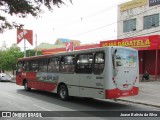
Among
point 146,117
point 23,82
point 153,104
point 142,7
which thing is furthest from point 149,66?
point 146,117

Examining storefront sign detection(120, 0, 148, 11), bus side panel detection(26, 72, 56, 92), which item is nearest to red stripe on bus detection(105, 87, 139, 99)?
bus side panel detection(26, 72, 56, 92)

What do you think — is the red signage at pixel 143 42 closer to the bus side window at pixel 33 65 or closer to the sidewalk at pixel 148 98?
the sidewalk at pixel 148 98

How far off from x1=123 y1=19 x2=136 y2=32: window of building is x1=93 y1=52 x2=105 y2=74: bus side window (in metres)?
27.2

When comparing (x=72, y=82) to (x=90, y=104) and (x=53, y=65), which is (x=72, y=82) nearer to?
(x=90, y=104)

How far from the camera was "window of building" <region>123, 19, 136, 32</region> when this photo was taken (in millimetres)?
39562

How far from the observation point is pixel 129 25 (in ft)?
133

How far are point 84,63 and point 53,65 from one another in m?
3.57

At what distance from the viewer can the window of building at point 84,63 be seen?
45.2ft

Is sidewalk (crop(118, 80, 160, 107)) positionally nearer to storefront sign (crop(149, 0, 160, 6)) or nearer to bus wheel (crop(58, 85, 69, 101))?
bus wheel (crop(58, 85, 69, 101))

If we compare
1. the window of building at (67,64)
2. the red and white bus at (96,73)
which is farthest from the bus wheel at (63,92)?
the window of building at (67,64)

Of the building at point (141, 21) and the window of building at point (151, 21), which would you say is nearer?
the building at point (141, 21)

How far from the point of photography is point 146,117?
10844mm

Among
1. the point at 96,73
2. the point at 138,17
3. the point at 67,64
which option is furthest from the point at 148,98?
the point at 138,17

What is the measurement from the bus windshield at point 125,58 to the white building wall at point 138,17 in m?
22.9
